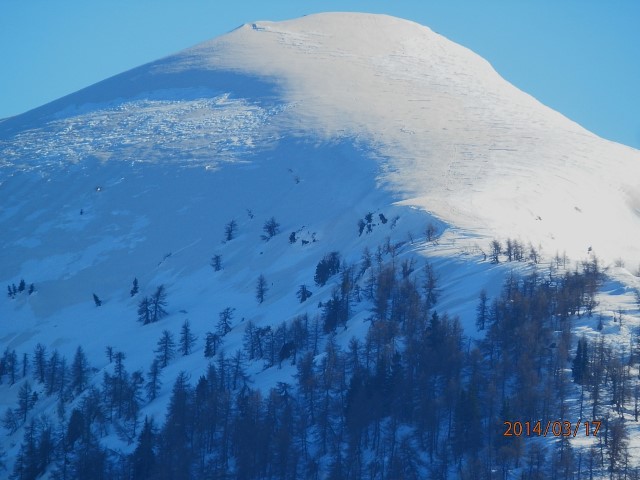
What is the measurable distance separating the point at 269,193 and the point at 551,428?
80587mm

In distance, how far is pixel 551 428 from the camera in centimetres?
5819

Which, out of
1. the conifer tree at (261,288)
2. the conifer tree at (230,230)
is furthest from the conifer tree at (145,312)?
the conifer tree at (230,230)

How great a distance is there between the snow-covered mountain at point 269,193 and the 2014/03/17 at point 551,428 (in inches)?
610

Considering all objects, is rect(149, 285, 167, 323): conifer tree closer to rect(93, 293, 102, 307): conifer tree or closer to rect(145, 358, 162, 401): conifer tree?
rect(93, 293, 102, 307): conifer tree

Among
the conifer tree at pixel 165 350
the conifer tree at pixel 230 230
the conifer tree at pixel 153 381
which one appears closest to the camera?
the conifer tree at pixel 153 381

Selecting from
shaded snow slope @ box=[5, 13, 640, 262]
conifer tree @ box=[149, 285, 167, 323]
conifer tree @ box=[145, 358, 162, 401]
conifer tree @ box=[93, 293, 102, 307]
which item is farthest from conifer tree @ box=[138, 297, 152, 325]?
shaded snow slope @ box=[5, 13, 640, 262]

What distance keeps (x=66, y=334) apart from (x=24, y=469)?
105 ft

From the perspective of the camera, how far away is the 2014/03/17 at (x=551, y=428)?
5750 centimetres

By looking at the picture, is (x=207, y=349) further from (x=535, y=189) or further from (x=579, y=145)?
(x=579, y=145)

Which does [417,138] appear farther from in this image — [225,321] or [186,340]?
[186,340]

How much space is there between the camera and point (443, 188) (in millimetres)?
120438

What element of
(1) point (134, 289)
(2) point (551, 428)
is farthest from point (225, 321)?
(2) point (551, 428)

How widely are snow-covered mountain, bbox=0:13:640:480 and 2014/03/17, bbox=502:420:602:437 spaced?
1549 centimetres

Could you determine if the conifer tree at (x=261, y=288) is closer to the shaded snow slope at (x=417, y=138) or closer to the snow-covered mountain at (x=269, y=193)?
the snow-covered mountain at (x=269, y=193)
